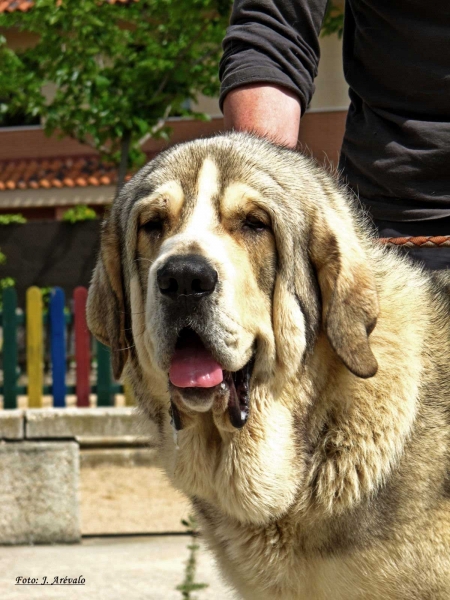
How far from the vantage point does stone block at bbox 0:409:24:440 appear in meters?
6.99

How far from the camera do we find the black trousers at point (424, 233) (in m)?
3.07

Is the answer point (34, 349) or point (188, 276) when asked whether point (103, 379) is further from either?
point (188, 276)

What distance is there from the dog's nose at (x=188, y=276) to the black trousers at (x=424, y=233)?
88cm

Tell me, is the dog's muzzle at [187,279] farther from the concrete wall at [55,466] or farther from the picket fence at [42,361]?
the picket fence at [42,361]

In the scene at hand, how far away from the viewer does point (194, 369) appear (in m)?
2.70

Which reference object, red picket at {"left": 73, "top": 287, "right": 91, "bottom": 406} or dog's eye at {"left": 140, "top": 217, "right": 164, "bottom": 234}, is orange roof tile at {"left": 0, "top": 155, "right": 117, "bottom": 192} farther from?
dog's eye at {"left": 140, "top": 217, "right": 164, "bottom": 234}

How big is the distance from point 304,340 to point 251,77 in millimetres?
918

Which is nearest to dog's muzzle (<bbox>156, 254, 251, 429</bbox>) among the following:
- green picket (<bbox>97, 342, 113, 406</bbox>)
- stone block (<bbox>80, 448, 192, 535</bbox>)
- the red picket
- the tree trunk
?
stone block (<bbox>80, 448, 192, 535</bbox>)

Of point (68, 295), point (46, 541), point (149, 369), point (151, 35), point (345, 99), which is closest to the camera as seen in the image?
point (149, 369)

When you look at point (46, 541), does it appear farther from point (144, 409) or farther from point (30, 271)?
point (30, 271)

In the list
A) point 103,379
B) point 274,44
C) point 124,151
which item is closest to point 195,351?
point 274,44

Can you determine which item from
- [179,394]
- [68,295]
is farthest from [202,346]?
[68,295]

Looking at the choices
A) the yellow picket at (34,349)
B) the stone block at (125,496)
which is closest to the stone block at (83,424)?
the stone block at (125,496)

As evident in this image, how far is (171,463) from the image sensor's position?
300cm
